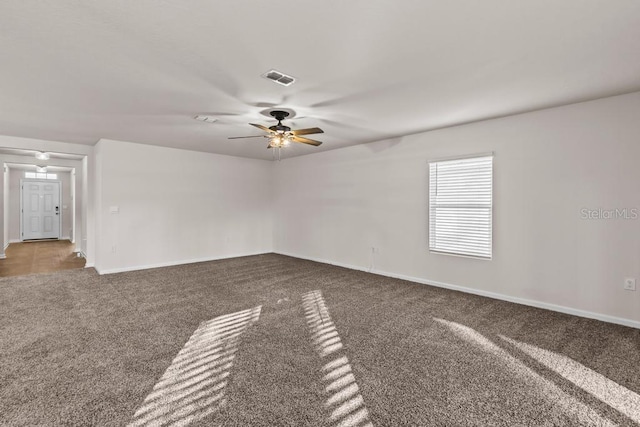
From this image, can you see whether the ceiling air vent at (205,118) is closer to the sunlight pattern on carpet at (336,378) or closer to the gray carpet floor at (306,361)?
the gray carpet floor at (306,361)

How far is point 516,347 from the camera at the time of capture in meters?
2.73

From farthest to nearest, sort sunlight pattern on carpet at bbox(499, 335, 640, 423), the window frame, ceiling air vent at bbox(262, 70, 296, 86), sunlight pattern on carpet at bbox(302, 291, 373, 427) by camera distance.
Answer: the window frame < ceiling air vent at bbox(262, 70, 296, 86) < sunlight pattern on carpet at bbox(499, 335, 640, 423) < sunlight pattern on carpet at bbox(302, 291, 373, 427)

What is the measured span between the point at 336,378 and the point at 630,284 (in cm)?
332

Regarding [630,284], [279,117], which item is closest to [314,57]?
[279,117]

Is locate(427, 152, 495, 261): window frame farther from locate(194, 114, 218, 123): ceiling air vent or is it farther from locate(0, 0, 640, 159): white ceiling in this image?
locate(194, 114, 218, 123): ceiling air vent

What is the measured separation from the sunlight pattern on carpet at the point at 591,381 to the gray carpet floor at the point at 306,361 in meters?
0.01

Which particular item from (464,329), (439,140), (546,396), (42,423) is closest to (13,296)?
(42,423)

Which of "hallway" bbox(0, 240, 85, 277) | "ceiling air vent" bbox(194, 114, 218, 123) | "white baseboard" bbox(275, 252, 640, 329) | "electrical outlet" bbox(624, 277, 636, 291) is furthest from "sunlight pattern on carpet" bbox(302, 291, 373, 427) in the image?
"hallway" bbox(0, 240, 85, 277)

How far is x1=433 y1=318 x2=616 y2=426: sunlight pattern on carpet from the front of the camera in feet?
6.12

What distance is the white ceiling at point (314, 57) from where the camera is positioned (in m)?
1.88

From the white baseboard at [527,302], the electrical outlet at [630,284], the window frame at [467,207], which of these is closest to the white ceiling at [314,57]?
the window frame at [467,207]

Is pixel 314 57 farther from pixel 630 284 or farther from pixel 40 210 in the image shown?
pixel 40 210

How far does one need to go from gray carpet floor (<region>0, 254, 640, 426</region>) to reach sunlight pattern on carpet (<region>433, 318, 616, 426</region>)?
0.01 metres

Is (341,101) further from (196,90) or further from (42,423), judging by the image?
(42,423)
